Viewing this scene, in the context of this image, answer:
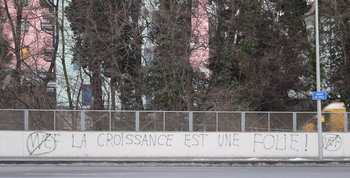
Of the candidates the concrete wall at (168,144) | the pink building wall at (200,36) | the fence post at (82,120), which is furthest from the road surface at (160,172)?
the pink building wall at (200,36)

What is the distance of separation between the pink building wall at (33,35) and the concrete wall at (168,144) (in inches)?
335

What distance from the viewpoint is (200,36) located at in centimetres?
3162

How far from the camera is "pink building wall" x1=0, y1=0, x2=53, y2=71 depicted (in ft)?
104

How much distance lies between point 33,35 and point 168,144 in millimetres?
13581

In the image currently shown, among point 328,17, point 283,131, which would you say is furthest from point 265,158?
point 328,17

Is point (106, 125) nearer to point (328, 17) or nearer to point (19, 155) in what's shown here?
point (19, 155)

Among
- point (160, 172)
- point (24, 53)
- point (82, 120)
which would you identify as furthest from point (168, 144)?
point (24, 53)

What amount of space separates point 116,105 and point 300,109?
1206 centimetres

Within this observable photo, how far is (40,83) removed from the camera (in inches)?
1251

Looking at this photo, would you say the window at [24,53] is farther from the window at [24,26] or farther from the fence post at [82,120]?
the fence post at [82,120]

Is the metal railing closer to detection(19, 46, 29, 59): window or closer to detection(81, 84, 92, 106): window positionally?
detection(81, 84, 92, 106): window

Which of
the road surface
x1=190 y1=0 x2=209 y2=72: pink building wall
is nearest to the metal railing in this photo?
the road surface

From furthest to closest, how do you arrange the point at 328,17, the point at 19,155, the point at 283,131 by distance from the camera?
the point at 328,17 → the point at 283,131 → the point at 19,155

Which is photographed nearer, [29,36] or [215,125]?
[215,125]
